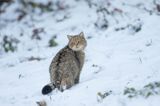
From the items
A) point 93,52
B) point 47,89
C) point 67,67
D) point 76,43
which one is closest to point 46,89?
point 47,89

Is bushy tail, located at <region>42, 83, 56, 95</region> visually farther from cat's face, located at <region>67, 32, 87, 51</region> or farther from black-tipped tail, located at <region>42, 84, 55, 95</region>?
cat's face, located at <region>67, 32, 87, 51</region>

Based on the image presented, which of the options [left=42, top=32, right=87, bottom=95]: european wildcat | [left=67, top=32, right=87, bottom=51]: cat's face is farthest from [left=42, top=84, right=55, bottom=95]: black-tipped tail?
[left=67, top=32, right=87, bottom=51]: cat's face

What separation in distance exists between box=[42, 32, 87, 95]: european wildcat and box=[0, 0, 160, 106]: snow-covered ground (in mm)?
131

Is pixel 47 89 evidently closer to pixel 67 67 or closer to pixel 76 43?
pixel 67 67

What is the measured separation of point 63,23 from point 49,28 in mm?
367

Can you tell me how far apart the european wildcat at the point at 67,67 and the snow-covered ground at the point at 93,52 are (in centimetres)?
13

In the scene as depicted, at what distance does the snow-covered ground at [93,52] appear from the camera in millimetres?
7699

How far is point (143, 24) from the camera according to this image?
35.9 feet

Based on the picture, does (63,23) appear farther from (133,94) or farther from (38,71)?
(133,94)

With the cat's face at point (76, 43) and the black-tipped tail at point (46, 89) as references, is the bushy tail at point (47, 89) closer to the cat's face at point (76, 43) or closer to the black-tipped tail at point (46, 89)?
the black-tipped tail at point (46, 89)

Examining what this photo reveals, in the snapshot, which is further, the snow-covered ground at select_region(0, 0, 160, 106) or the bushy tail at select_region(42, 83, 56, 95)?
the bushy tail at select_region(42, 83, 56, 95)

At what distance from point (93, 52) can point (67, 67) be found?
81.7 inches

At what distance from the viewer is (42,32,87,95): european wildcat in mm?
→ 8422

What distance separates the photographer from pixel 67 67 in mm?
8523
